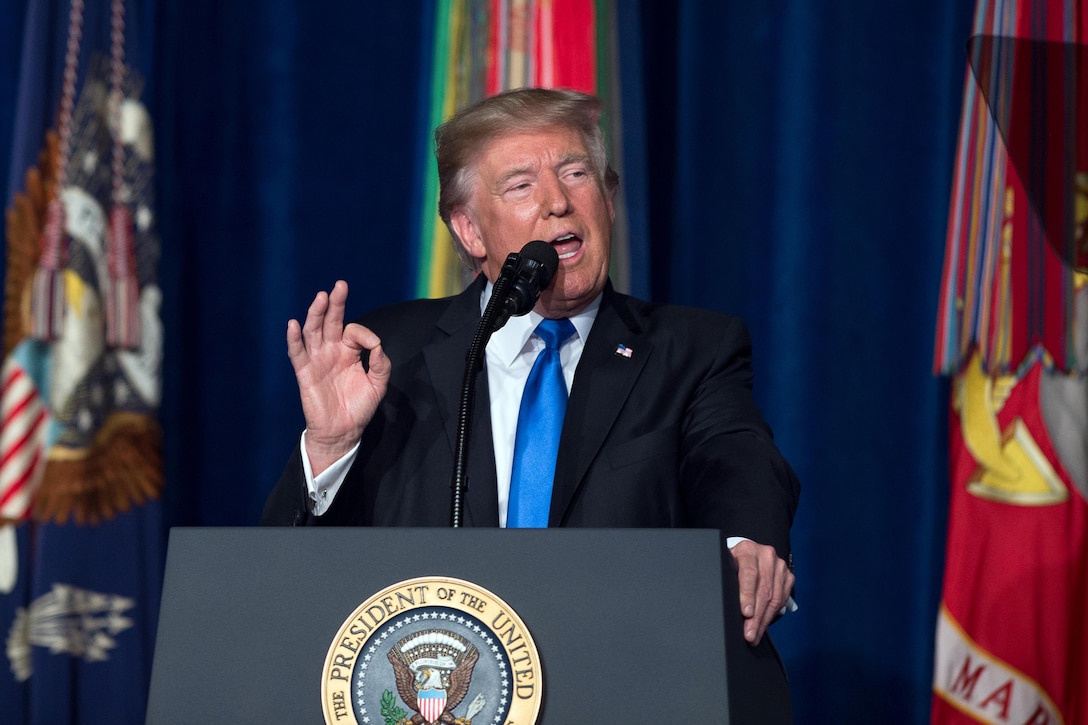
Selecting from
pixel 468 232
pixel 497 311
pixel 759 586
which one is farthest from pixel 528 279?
pixel 468 232

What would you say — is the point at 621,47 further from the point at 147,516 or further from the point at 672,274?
the point at 147,516

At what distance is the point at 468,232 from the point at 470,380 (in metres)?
0.78

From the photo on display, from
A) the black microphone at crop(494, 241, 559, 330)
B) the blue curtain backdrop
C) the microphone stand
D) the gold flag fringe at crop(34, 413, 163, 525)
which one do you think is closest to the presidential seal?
the microphone stand

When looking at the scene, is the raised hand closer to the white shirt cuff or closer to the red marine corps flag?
the white shirt cuff

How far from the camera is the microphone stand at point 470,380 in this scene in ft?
4.48

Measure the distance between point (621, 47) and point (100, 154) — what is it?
1.37m

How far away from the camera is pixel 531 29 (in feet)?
10.2

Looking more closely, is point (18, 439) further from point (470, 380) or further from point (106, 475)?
point (470, 380)

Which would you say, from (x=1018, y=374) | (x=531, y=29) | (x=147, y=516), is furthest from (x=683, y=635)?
(x=531, y=29)

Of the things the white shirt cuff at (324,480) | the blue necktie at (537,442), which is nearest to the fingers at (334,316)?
the white shirt cuff at (324,480)

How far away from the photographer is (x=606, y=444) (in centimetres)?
181

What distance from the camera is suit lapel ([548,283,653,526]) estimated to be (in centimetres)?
176

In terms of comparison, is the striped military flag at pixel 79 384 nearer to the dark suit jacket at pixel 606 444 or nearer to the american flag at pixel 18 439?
the american flag at pixel 18 439

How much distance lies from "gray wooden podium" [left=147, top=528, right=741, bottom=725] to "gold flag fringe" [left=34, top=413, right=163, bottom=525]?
1.75m
